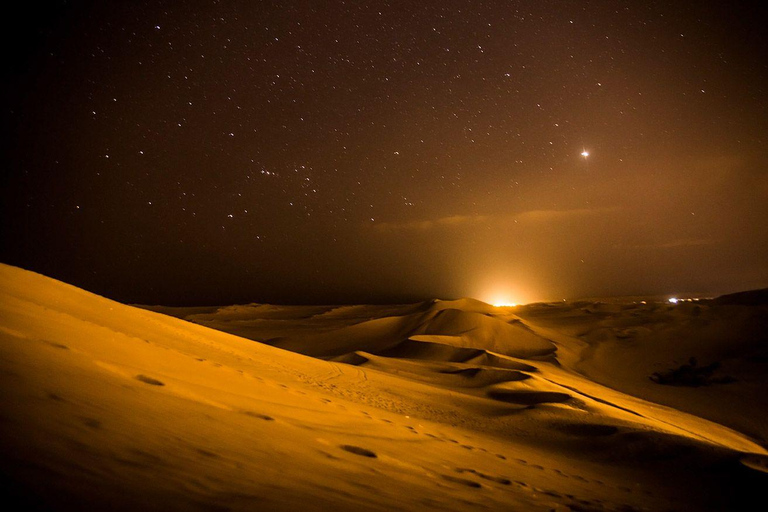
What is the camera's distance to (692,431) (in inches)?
330

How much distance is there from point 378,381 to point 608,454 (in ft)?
14.9

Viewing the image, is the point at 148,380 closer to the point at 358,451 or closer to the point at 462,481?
the point at 358,451

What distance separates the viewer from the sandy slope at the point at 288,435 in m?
1.86

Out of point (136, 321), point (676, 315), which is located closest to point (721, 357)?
point (676, 315)

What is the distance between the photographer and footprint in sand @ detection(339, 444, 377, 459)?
3475mm

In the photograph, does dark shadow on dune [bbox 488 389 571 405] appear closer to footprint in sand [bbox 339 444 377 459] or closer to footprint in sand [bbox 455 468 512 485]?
footprint in sand [bbox 455 468 512 485]

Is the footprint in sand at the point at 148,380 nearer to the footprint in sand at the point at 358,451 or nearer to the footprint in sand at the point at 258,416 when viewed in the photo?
the footprint in sand at the point at 258,416

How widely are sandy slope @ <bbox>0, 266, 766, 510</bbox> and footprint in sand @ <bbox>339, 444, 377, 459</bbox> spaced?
0.02 meters

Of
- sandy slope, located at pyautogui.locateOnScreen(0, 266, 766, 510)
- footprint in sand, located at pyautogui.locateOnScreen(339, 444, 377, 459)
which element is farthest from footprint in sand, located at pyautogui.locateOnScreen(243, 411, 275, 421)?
footprint in sand, located at pyautogui.locateOnScreen(339, 444, 377, 459)

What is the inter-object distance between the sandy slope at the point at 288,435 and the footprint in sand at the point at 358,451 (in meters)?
0.02

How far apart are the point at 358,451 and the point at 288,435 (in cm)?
60

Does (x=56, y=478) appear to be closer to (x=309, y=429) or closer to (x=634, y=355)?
(x=309, y=429)

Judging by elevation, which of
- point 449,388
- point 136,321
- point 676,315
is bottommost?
point 449,388

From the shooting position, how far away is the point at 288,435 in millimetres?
3377
